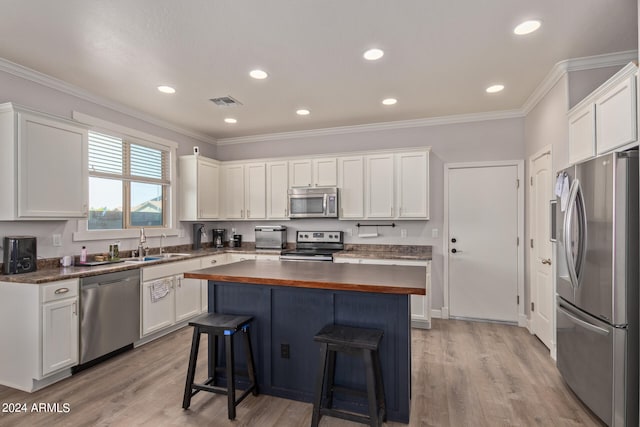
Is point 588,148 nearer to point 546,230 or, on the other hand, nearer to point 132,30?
point 546,230

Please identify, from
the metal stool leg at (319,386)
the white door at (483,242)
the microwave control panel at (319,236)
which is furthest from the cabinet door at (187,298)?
the white door at (483,242)

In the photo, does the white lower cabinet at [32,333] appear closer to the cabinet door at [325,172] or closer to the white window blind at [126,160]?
the white window blind at [126,160]

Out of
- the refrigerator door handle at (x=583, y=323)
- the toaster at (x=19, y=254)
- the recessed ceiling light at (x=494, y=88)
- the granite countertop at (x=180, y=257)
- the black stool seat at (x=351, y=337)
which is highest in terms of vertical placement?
the recessed ceiling light at (x=494, y=88)

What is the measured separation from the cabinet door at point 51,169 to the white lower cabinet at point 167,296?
97 cm

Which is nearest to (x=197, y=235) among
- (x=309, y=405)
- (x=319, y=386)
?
(x=309, y=405)

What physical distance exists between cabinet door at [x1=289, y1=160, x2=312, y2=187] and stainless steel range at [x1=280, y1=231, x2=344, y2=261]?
29.6 inches

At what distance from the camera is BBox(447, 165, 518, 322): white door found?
424 cm

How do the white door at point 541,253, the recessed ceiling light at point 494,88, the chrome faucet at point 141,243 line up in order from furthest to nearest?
the chrome faucet at point 141,243 → the recessed ceiling light at point 494,88 → the white door at point 541,253

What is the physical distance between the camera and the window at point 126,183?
12.4ft

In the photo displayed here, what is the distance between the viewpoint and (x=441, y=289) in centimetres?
449

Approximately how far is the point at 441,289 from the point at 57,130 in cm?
464

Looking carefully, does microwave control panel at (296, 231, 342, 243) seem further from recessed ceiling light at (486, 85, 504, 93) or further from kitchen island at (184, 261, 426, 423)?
recessed ceiling light at (486, 85, 504, 93)

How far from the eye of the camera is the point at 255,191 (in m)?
5.14

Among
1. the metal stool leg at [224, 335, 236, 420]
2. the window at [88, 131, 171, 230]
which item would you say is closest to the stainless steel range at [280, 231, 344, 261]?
the window at [88, 131, 171, 230]
